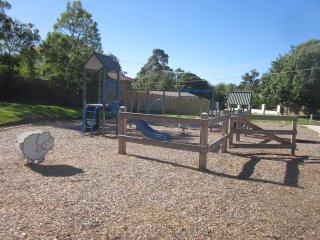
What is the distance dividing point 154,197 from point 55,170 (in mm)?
2473

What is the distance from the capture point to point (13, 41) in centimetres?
2231

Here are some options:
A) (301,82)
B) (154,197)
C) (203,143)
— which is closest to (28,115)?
(203,143)

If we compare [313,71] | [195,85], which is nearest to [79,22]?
[313,71]

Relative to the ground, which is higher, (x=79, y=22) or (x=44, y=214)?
(x=79, y=22)

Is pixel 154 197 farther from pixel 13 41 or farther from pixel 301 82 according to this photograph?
pixel 301 82

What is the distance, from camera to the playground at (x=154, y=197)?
3.98 meters

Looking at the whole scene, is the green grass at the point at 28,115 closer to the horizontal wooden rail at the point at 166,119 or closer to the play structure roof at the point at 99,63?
the play structure roof at the point at 99,63

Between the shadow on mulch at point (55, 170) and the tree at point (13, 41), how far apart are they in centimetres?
1746

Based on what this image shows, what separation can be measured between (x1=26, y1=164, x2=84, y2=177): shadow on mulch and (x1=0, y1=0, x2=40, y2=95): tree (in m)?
17.5

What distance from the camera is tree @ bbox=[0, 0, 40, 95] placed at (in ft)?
70.2

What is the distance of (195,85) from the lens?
85.6 meters

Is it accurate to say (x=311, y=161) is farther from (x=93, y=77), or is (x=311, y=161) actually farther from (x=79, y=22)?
(x=79, y=22)

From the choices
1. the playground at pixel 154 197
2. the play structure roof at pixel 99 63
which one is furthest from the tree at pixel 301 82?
the playground at pixel 154 197

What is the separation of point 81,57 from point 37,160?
57.0ft
